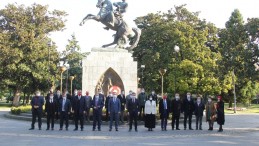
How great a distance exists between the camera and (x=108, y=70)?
75.7 ft

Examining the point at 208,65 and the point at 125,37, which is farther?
the point at 208,65

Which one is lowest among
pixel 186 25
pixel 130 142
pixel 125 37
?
pixel 130 142

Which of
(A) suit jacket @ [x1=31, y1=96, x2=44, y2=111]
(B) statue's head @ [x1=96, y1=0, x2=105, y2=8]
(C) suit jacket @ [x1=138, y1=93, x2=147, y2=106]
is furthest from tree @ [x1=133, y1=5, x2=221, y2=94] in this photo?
(A) suit jacket @ [x1=31, y1=96, x2=44, y2=111]

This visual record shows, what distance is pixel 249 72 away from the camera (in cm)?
2470

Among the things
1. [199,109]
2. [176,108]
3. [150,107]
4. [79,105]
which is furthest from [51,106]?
[199,109]

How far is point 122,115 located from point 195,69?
80.8ft

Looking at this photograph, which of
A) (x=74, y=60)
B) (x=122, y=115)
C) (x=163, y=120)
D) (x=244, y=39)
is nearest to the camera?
(x=163, y=120)

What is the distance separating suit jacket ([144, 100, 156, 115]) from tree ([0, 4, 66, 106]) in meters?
31.0

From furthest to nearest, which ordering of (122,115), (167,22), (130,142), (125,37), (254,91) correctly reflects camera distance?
(254,91) < (167,22) < (125,37) < (122,115) < (130,142)

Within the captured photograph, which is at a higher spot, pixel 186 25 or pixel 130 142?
pixel 186 25

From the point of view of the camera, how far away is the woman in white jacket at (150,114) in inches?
630

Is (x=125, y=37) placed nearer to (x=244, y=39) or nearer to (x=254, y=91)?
(x=244, y=39)

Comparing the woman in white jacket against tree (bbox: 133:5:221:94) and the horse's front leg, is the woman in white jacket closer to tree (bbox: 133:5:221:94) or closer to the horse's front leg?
the horse's front leg

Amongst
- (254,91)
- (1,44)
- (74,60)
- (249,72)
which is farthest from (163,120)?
(254,91)
